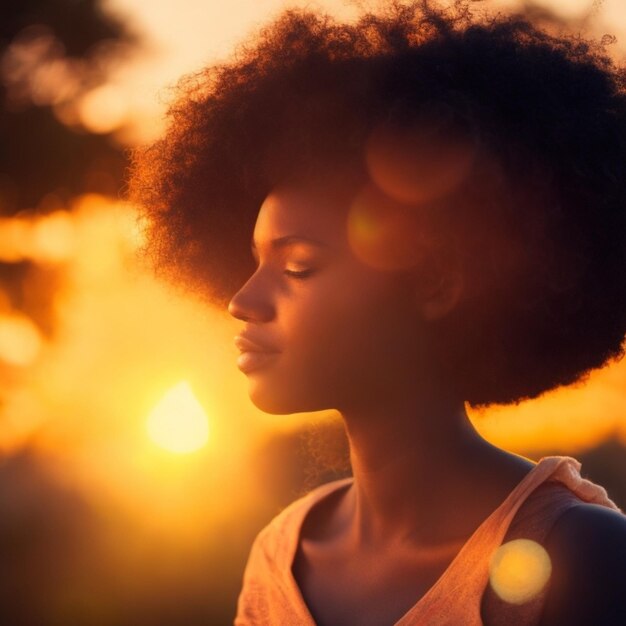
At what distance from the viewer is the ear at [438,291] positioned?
9.43ft

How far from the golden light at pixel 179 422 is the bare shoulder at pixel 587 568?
4212 mm

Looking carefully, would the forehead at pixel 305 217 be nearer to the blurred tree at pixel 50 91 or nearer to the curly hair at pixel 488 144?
the curly hair at pixel 488 144

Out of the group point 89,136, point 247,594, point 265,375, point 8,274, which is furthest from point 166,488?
point 265,375

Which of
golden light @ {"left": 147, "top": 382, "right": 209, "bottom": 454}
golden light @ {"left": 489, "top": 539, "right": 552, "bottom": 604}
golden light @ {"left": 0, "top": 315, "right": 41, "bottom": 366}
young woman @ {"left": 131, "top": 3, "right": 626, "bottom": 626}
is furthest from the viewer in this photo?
golden light @ {"left": 0, "top": 315, "right": 41, "bottom": 366}

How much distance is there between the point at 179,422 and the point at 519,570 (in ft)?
17.1

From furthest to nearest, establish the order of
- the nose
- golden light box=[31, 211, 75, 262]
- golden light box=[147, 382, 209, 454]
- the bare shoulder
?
golden light box=[31, 211, 75, 262], golden light box=[147, 382, 209, 454], the nose, the bare shoulder

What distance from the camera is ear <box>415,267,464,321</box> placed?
9.43 ft

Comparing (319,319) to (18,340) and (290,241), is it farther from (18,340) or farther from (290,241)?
(18,340)

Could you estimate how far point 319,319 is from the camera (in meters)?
2.82

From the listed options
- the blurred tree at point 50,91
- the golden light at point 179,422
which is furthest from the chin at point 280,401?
the blurred tree at point 50,91

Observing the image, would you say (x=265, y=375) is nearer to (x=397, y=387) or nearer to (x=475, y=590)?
(x=397, y=387)

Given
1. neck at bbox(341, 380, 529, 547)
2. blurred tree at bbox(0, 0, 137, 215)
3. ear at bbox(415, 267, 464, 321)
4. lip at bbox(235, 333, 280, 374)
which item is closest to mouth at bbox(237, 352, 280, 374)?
lip at bbox(235, 333, 280, 374)

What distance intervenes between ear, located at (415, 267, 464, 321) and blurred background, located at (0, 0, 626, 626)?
4.90m

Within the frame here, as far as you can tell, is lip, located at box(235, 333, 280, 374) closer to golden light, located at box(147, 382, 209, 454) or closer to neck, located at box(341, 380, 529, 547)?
neck, located at box(341, 380, 529, 547)
